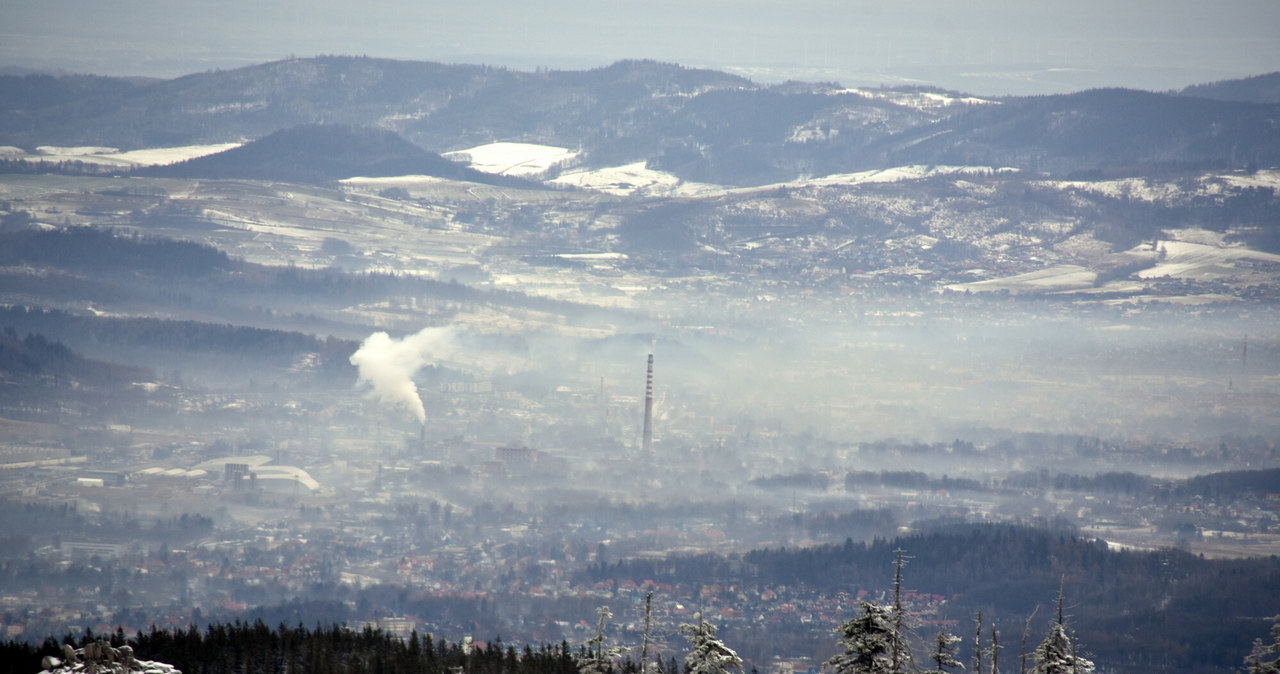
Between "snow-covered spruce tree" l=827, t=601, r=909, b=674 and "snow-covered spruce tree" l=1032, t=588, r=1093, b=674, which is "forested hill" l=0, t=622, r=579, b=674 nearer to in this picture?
"snow-covered spruce tree" l=1032, t=588, r=1093, b=674

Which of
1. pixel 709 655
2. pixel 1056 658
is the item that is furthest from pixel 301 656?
pixel 1056 658

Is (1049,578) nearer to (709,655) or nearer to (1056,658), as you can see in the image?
(1056,658)

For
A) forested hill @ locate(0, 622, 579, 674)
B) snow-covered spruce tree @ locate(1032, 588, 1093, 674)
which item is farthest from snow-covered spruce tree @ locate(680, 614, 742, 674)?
forested hill @ locate(0, 622, 579, 674)

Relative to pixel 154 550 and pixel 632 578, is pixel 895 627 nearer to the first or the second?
pixel 632 578

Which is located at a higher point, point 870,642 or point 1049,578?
point 870,642

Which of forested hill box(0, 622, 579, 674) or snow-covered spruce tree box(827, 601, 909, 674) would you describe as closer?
snow-covered spruce tree box(827, 601, 909, 674)

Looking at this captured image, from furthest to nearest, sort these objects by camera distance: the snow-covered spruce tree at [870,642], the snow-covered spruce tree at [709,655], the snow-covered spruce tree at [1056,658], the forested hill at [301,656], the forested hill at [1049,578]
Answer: the forested hill at [1049,578]
the forested hill at [301,656]
the snow-covered spruce tree at [1056,658]
the snow-covered spruce tree at [709,655]
the snow-covered spruce tree at [870,642]

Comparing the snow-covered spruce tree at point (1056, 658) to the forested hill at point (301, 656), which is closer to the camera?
the snow-covered spruce tree at point (1056, 658)

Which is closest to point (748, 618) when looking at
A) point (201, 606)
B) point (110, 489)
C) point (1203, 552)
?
point (201, 606)

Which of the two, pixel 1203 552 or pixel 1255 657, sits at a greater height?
pixel 1255 657

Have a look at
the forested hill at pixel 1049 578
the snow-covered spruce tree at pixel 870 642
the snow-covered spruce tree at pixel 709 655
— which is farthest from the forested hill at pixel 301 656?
the forested hill at pixel 1049 578

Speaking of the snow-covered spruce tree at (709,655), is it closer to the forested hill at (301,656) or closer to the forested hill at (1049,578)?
the forested hill at (301,656)
